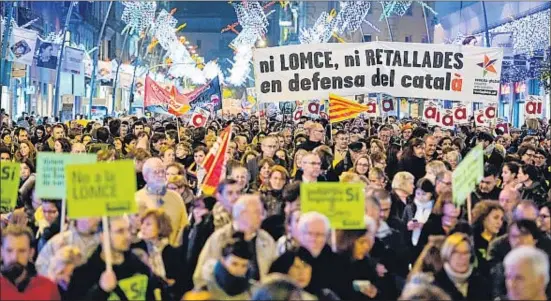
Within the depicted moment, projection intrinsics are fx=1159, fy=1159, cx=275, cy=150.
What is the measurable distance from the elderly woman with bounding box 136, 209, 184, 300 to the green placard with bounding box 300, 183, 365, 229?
108 centimetres

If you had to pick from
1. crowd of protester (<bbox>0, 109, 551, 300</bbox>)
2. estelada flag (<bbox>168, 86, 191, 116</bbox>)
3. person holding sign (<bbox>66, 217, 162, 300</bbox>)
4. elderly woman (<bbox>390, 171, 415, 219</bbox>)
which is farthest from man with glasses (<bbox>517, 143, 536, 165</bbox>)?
estelada flag (<bbox>168, 86, 191, 116</bbox>)

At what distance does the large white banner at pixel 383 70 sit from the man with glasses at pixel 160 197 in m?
7.07

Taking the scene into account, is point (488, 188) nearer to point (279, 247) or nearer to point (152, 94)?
point (279, 247)

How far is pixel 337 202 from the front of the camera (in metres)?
8.88

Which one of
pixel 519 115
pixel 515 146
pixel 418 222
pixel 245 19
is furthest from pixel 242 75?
pixel 418 222

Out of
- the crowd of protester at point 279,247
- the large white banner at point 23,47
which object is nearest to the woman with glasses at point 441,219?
the crowd of protester at point 279,247

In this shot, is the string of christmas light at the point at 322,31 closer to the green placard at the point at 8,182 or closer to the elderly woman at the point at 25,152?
the elderly woman at the point at 25,152

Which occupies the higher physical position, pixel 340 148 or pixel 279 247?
pixel 340 148

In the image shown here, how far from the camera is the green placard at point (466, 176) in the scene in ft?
32.1

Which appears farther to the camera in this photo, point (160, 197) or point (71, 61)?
point (71, 61)

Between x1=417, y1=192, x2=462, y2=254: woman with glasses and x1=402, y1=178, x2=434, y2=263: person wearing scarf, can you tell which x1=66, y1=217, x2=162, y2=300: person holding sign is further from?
x1=402, y1=178, x2=434, y2=263: person wearing scarf

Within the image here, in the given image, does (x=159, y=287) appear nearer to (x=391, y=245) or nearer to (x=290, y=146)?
(x=391, y=245)

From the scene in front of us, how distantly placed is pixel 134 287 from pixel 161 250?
112 centimetres

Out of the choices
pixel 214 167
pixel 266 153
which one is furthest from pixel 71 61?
pixel 214 167
